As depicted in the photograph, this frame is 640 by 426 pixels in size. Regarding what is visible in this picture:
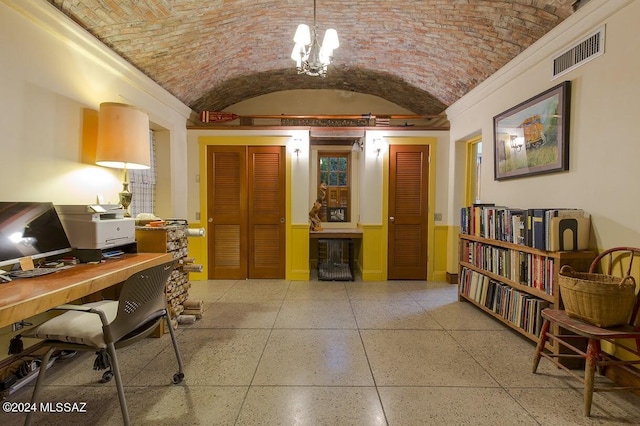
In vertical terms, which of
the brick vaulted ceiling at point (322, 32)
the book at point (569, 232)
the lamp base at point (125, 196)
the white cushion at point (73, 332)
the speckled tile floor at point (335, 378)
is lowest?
the speckled tile floor at point (335, 378)

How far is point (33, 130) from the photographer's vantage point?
1982 millimetres

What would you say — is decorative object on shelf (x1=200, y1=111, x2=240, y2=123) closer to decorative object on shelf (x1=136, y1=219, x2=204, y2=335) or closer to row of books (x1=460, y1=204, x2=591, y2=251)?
decorative object on shelf (x1=136, y1=219, x2=204, y2=335)

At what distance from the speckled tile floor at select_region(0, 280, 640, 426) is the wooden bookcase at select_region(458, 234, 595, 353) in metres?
0.20

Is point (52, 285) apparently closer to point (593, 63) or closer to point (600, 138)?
point (600, 138)

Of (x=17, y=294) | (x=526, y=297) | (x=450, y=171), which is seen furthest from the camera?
(x=450, y=171)

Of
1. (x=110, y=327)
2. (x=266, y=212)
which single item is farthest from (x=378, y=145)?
(x=110, y=327)

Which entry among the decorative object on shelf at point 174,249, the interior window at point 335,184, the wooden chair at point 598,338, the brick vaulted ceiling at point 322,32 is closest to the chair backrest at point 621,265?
the wooden chair at point 598,338

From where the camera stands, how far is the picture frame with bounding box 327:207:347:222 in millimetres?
5281

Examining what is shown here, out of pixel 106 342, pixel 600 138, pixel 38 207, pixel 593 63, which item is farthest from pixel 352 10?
pixel 106 342

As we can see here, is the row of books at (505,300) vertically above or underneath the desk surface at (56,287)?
underneath

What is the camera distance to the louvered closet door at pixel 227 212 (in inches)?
171

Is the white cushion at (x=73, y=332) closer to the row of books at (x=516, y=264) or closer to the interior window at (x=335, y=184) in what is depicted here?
the row of books at (x=516, y=264)

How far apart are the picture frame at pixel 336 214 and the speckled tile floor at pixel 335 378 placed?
7.90ft

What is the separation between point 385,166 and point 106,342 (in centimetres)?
385
